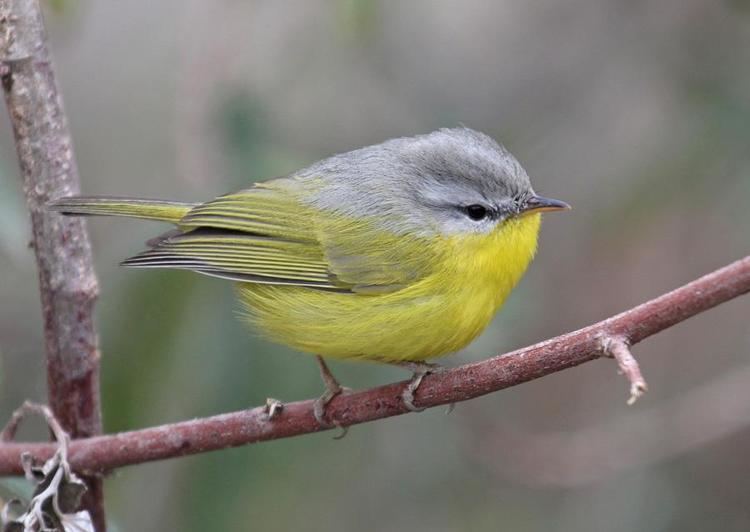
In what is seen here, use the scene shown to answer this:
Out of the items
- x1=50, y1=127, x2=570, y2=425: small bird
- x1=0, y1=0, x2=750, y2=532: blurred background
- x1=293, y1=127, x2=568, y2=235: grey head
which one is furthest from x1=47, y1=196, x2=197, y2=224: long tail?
x1=293, y1=127, x2=568, y2=235: grey head

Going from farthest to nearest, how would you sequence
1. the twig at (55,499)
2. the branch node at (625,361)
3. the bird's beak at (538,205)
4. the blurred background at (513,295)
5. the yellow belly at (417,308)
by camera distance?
the blurred background at (513,295) < the bird's beak at (538,205) < the yellow belly at (417,308) < the twig at (55,499) < the branch node at (625,361)

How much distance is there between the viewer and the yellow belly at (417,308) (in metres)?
3.43

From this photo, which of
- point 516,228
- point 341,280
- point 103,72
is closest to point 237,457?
point 341,280

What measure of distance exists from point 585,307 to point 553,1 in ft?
5.49

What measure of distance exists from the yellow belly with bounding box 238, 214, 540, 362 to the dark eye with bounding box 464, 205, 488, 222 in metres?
0.10

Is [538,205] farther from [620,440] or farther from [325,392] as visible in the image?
[620,440]

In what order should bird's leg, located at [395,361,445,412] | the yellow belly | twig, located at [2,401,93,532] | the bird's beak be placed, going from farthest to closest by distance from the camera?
the bird's beak
the yellow belly
bird's leg, located at [395,361,445,412]
twig, located at [2,401,93,532]

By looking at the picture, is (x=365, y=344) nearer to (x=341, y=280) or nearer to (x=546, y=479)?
(x=341, y=280)

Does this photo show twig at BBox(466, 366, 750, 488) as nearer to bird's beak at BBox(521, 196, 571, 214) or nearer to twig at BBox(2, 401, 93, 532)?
bird's beak at BBox(521, 196, 571, 214)

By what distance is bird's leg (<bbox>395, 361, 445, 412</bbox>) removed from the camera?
2988 mm

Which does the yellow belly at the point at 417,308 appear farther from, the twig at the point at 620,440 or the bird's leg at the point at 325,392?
the twig at the point at 620,440

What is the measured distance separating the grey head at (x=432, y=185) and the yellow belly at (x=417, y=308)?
3.3 inches

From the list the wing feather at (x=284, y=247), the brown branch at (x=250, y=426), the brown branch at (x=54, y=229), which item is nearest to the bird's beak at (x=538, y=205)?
the wing feather at (x=284, y=247)

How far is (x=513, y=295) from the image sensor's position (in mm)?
4406
